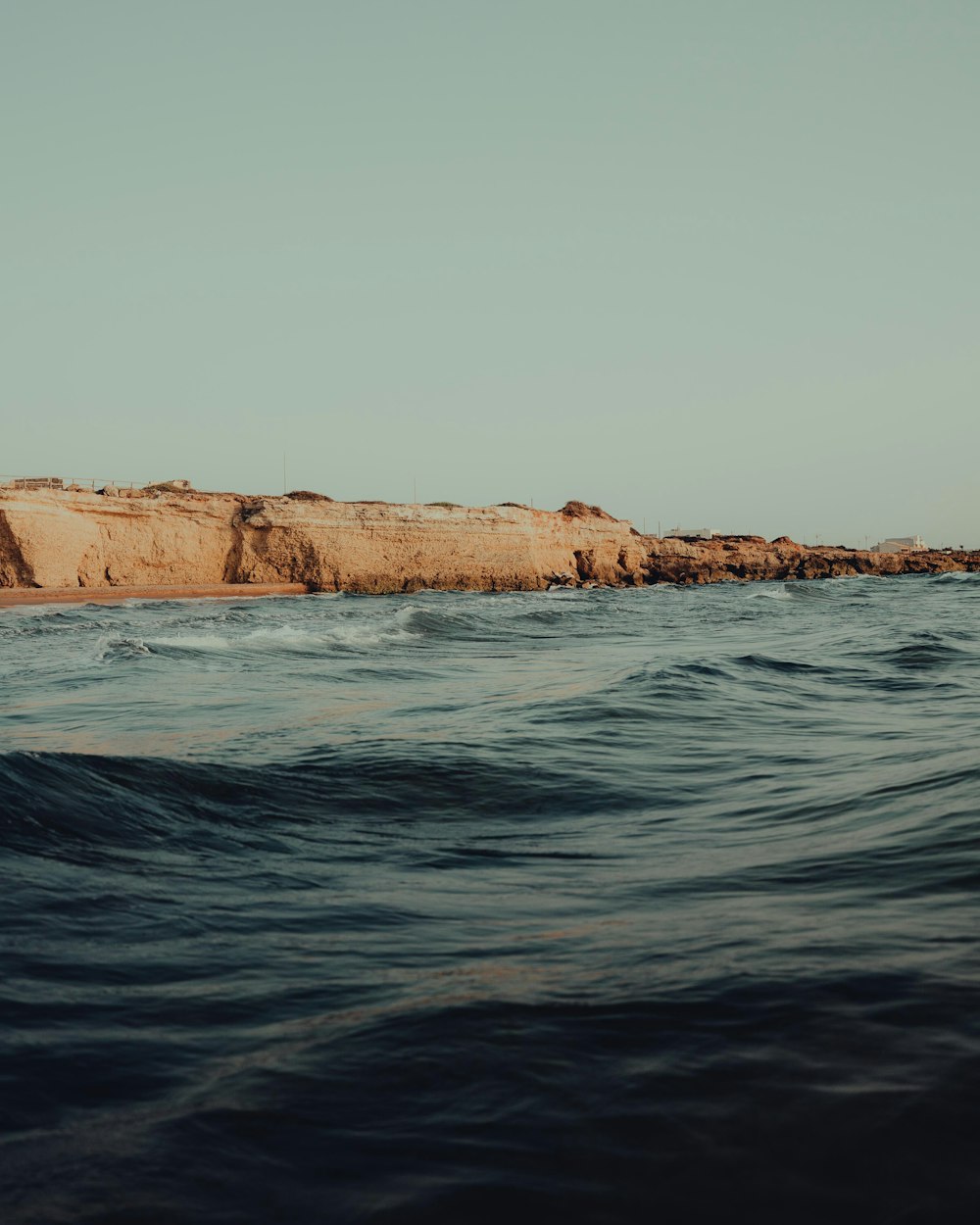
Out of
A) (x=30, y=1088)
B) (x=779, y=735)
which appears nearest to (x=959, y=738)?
(x=779, y=735)

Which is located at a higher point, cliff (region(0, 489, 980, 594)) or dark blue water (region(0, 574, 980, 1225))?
cliff (region(0, 489, 980, 594))

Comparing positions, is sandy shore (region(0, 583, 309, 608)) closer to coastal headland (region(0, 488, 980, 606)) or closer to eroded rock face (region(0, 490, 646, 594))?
coastal headland (region(0, 488, 980, 606))

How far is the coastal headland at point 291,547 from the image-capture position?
1320 inches

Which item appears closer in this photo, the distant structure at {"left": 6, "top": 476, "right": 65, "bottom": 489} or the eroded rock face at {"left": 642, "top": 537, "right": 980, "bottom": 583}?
the distant structure at {"left": 6, "top": 476, "right": 65, "bottom": 489}

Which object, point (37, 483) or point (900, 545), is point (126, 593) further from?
point (900, 545)

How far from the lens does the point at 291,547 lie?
41.2 m

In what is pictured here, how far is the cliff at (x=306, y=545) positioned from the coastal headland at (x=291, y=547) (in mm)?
49

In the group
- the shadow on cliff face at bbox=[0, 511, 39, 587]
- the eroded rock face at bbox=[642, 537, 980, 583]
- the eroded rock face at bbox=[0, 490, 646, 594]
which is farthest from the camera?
the eroded rock face at bbox=[642, 537, 980, 583]

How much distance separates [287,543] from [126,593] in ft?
26.7

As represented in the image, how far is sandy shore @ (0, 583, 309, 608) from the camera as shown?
31.5 metres

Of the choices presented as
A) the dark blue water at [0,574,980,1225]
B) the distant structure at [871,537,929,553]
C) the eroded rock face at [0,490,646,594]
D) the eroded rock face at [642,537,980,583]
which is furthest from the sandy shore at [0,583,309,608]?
the distant structure at [871,537,929,553]

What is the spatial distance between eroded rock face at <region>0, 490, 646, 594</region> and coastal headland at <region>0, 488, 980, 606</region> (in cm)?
5

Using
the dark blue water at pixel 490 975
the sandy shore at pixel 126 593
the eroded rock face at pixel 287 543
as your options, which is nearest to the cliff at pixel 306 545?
the eroded rock face at pixel 287 543

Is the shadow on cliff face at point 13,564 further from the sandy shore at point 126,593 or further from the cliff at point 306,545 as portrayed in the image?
the sandy shore at point 126,593
